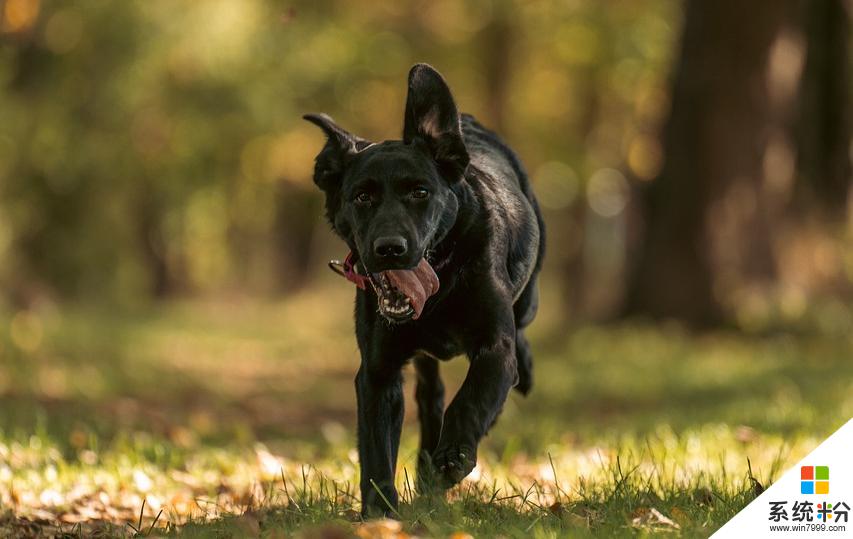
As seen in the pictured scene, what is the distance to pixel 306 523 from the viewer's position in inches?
169

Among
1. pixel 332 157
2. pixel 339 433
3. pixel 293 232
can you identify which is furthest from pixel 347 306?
pixel 332 157

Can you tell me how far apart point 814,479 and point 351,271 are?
7.60ft

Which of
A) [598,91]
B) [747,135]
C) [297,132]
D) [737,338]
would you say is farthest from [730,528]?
[297,132]

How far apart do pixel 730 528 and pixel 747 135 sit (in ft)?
36.0

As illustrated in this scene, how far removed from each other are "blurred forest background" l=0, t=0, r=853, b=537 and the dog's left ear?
138 centimetres

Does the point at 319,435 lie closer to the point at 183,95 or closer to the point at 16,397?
the point at 16,397

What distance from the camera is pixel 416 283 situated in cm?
441

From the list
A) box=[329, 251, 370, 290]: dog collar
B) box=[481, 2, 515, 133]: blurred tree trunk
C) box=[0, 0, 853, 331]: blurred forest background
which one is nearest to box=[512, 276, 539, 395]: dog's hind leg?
box=[329, 251, 370, 290]: dog collar

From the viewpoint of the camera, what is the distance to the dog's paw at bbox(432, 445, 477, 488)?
4.36 meters

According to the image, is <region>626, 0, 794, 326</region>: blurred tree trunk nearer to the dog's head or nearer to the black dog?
the black dog

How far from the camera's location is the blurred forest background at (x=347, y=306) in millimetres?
6145

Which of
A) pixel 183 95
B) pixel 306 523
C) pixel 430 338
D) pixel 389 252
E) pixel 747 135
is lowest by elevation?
pixel 306 523

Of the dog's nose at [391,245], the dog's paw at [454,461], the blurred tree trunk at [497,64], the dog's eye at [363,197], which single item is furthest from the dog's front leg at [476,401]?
the blurred tree trunk at [497,64]

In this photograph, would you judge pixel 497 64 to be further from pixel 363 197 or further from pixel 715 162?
pixel 363 197
